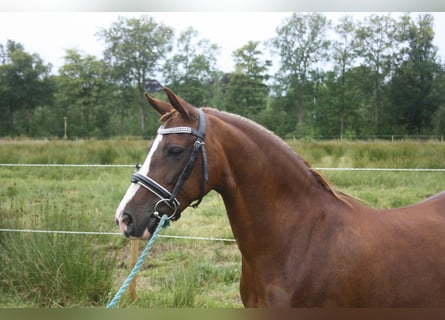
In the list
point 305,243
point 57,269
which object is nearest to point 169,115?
point 305,243

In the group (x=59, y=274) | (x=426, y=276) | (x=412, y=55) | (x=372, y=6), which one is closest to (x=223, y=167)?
(x=426, y=276)

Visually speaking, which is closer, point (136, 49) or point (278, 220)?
point (278, 220)

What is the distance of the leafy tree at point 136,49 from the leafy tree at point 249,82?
1.84 feet

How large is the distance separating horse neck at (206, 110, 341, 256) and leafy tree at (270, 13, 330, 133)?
1474 mm

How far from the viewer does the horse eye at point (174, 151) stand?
147 centimetres

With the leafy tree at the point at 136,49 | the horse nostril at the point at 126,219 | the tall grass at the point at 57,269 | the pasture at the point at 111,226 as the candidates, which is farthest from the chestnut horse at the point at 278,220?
the leafy tree at the point at 136,49

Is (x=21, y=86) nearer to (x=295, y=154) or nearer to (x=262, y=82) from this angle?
(x=262, y=82)

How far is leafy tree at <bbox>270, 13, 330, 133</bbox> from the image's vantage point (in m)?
2.84

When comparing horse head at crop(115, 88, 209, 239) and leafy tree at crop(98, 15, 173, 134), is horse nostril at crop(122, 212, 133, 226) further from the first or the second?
leafy tree at crop(98, 15, 173, 134)

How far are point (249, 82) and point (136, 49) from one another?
915 mm

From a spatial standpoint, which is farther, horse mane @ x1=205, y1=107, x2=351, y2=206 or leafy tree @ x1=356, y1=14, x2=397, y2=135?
leafy tree @ x1=356, y1=14, x2=397, y2=135

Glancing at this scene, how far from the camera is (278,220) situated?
156cm

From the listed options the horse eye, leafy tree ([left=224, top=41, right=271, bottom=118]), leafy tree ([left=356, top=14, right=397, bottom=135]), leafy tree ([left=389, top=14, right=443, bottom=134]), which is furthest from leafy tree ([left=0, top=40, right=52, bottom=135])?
leafy tree ([left=389, top=14, right=443, bottom=134])

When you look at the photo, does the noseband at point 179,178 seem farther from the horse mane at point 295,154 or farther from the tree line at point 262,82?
the tree line at point 262,82
